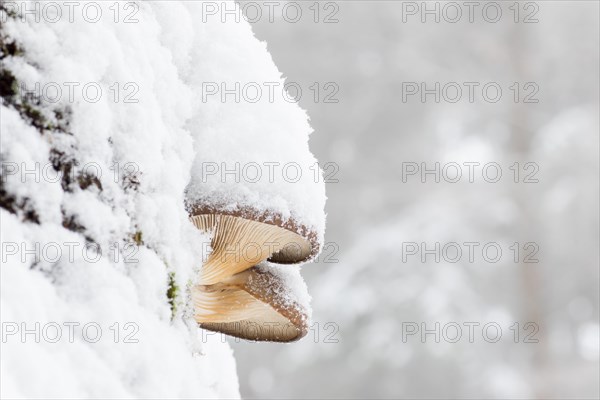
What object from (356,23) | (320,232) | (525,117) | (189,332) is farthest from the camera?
(356,23)

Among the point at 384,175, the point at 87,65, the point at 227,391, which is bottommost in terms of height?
the point at 227,391

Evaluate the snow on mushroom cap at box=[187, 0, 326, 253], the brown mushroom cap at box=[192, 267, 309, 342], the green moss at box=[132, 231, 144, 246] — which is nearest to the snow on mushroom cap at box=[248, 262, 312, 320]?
the brown mushroom cap at box=[192, 267, 309, 342]

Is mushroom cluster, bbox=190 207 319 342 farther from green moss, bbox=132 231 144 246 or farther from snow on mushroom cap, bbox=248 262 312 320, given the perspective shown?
green moss, bbox=132 231 144 246

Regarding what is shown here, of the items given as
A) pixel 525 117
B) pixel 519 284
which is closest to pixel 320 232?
pixel 519 284

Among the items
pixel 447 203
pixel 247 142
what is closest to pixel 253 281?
pixel 247 142

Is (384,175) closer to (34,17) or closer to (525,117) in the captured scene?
(525,117)

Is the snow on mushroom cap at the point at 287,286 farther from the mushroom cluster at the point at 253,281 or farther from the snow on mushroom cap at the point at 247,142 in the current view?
the snow on mushroom cap at the point at 247,142
